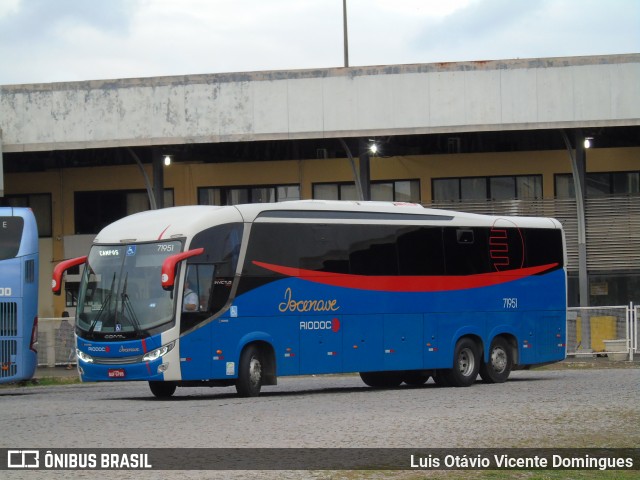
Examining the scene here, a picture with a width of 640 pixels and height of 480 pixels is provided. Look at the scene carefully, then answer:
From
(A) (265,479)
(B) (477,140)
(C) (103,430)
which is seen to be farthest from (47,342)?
(A) (265,479)

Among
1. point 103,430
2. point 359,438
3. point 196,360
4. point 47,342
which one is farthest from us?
point 47,342

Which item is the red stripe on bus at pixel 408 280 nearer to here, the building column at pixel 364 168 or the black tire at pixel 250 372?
the black tire at pixel 250 372

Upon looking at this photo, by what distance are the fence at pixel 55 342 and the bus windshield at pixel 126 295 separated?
13.5 m

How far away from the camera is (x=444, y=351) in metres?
25.5

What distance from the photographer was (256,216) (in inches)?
881

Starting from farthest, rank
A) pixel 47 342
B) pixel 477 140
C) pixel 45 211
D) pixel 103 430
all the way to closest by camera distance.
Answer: pixel 45 211 → pixel 477 140 → pixel 47 342 → pixel 103 430

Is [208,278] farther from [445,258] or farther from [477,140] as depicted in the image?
[477,140]

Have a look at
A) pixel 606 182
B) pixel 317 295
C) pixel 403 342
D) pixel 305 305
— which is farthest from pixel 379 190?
pixel 305 305

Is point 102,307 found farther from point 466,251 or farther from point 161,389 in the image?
point 466,251

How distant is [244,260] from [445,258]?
530 centimetres

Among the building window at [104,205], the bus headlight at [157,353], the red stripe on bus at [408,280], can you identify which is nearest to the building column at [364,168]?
the building window at [104,205]

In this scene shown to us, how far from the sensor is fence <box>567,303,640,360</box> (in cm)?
3584

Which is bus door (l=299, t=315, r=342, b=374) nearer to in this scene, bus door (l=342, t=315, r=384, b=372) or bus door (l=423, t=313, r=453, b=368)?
bus door (l=342, t=315, r=384, b=372)

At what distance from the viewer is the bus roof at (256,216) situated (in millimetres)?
21688
